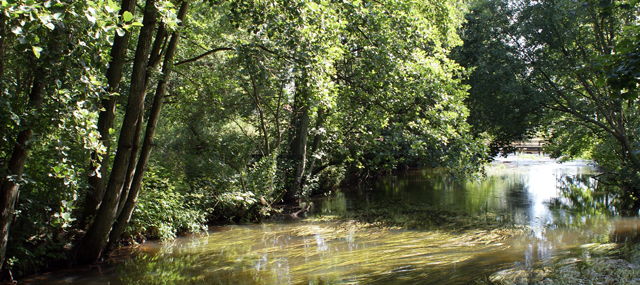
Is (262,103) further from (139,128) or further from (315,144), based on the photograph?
(139,128)

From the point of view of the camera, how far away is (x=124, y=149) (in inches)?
233

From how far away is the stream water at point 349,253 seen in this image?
18.9 ft

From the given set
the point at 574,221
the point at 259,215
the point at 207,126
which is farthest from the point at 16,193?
the point at 574,221

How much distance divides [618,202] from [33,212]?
15424 millimetres

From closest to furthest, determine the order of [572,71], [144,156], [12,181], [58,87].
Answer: [58,87], [12,181], [144,156], [572,71]

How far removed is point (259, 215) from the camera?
10.7 m

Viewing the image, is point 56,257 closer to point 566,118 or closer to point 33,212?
point 33,212

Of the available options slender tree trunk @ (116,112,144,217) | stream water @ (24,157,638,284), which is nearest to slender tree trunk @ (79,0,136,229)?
slender tree trunk @ (116,112,144,217)

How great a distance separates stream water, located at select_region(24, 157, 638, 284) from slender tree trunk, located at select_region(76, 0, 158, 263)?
1.91 feet

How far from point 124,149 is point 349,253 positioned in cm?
404

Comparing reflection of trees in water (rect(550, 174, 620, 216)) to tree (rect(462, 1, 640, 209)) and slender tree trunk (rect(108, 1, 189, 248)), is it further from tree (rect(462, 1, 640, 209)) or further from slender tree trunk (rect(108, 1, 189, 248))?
slender tree trunk (rect(108, 1, 189, 248))

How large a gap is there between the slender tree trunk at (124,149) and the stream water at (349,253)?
0.58 meters

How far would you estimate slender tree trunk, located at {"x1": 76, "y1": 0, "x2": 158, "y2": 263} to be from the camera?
5793 mm

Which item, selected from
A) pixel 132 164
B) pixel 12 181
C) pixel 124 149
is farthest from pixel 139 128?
pixel 12 181
